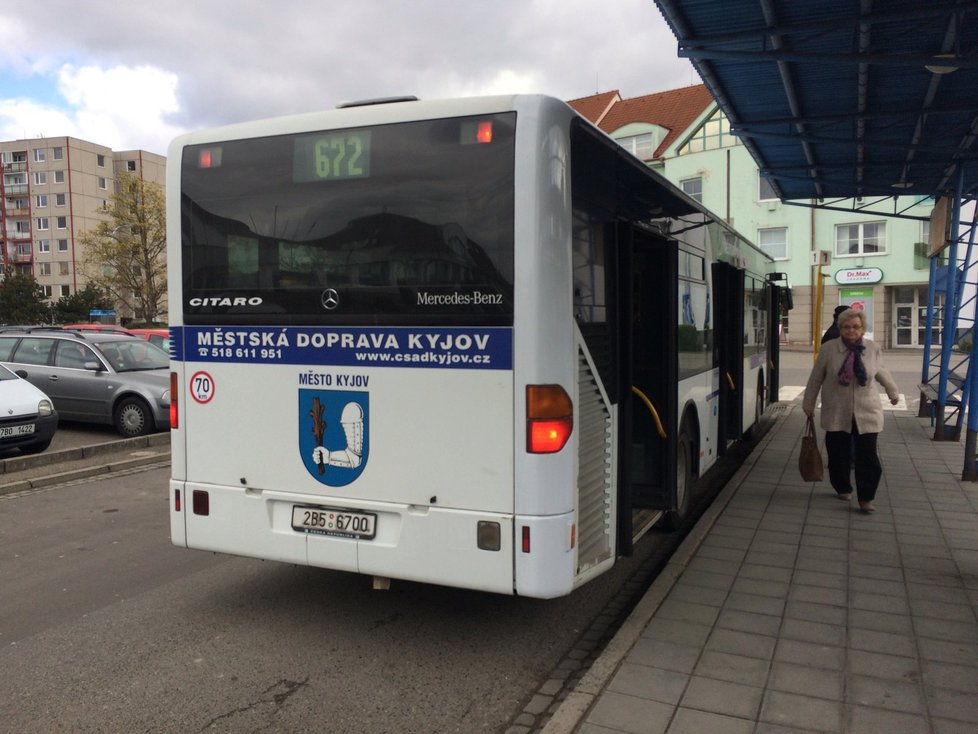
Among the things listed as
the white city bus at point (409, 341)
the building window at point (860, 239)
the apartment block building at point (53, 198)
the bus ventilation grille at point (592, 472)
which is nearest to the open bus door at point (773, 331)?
the white city bus at point (409, 341)

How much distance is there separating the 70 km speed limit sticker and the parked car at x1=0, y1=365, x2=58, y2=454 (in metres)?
6.67

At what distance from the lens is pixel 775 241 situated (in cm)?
4291

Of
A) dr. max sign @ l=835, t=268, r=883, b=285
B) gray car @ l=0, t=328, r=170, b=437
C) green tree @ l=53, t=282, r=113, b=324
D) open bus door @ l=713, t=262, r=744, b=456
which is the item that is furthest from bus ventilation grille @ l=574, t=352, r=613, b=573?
green tree @ l=53, t=282, r=113, b=324

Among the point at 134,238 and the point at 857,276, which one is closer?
the point at 134,238

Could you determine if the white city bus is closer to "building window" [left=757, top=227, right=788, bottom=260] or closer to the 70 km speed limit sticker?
the 70 km speed limit sticker

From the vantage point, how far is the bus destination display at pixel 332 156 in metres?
4.20

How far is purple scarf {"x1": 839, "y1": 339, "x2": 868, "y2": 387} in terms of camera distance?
278 inches

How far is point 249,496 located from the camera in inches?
179

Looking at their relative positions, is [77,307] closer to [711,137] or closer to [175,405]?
[711,137]

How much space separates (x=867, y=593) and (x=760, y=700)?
1.86 m

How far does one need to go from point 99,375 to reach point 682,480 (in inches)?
379

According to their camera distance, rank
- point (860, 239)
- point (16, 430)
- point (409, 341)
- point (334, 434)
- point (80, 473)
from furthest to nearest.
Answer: point (860, 239) < point (16, 430) < point (80, 473) < point (334, 434) < point (409, 341)

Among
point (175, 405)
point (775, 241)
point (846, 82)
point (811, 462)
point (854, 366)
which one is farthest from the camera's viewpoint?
point (775, 241)

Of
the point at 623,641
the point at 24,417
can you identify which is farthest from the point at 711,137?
the point at 623,641
